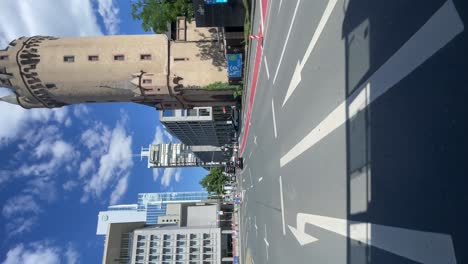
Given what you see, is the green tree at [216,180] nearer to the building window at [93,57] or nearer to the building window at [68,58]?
the building window at [93,57]

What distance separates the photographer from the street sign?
94.6ft

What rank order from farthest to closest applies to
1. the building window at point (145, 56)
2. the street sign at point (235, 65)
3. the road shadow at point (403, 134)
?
1. the building window at point (145, 56)
2. the street sign at point (235, 65)
3. the road shadow at point (403, 134)

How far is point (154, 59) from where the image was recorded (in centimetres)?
3306

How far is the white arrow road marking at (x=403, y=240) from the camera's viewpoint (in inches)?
157

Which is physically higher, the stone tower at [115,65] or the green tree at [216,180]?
the stone tower at [115,65]

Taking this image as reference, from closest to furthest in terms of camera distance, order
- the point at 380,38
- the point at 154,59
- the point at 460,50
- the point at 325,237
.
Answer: the point at 460,50
the point at 380,38
the point at 325,237
the point at 154,59

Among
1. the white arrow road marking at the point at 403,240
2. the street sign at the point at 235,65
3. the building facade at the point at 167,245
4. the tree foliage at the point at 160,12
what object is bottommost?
the building facade at the point at 167,245

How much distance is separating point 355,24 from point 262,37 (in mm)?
13319

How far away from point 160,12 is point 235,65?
27.7ft

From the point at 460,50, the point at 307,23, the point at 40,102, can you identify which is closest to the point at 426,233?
the point at 460,50

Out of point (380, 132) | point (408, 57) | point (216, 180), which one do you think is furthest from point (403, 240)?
point (216, 180)

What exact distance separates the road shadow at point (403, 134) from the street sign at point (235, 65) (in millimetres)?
22160

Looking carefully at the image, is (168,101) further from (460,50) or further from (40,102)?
(460,50)

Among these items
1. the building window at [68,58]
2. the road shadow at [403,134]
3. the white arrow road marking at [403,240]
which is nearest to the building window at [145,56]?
the building window at [68,58]
